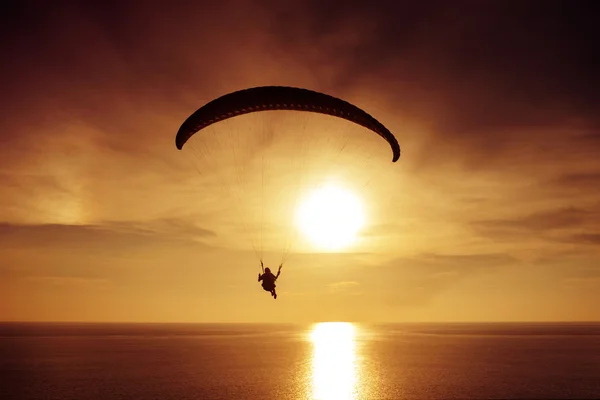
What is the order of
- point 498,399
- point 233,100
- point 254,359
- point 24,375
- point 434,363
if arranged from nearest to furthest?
point 233,100 < point 498,399 < point 24,375 < point 434,363 < point 254,359

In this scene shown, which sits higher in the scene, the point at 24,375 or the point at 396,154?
the point at 396,154

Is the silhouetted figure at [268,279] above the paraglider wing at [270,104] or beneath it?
beneath

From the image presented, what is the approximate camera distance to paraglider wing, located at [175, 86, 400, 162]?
68.8 ft

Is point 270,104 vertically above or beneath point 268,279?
above

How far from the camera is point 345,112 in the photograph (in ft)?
71.3

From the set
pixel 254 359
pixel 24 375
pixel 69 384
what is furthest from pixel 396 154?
pixel 254 359

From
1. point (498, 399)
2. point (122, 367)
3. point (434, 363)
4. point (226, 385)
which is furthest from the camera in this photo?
point (434, 363)

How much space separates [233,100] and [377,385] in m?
54.3

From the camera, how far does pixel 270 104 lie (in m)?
21.0

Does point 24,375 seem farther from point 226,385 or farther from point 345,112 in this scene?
point 345,112

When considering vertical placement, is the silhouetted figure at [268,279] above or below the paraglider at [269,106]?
below

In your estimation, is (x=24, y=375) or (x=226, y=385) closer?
(x=226, y=385)

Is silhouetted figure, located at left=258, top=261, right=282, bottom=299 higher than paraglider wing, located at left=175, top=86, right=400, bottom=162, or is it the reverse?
paraglider wing, located at left=175, top=86, right=400, bottom=162

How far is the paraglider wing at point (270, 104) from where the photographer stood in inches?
826
